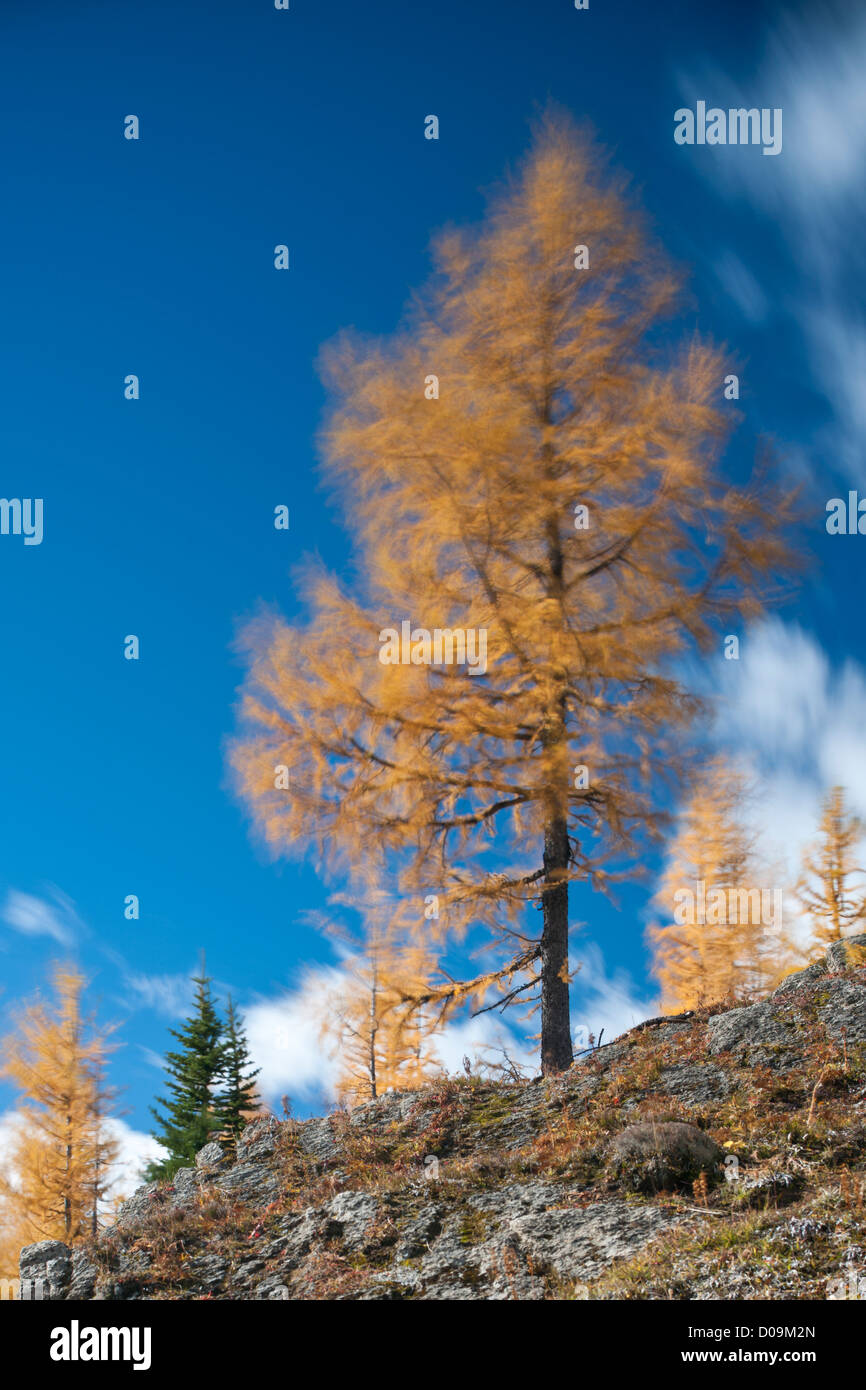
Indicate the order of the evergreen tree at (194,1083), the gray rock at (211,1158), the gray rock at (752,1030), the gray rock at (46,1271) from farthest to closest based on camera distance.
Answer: the evergreen tree at (194,1083) < the gray rock at (211,1158) < the gray rock at (752,1030) < the gray rock at (46,1271)

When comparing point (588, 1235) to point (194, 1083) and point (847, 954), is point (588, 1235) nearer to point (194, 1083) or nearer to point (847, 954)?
point (847, 954)

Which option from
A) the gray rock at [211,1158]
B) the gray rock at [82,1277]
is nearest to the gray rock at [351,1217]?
the gray rock at [82,1277]

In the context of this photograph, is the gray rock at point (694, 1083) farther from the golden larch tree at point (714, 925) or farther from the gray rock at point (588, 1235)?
the golden larch tree at point (714, 925)

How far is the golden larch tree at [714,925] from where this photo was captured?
73.4 ft

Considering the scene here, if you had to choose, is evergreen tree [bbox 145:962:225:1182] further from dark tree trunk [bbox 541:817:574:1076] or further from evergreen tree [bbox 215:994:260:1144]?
dark tree trunk [bbox 541:817:574:1076]

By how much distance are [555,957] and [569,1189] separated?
4.49m

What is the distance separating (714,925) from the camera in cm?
2269

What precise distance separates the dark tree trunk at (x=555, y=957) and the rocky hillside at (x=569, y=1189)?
0.63 m
